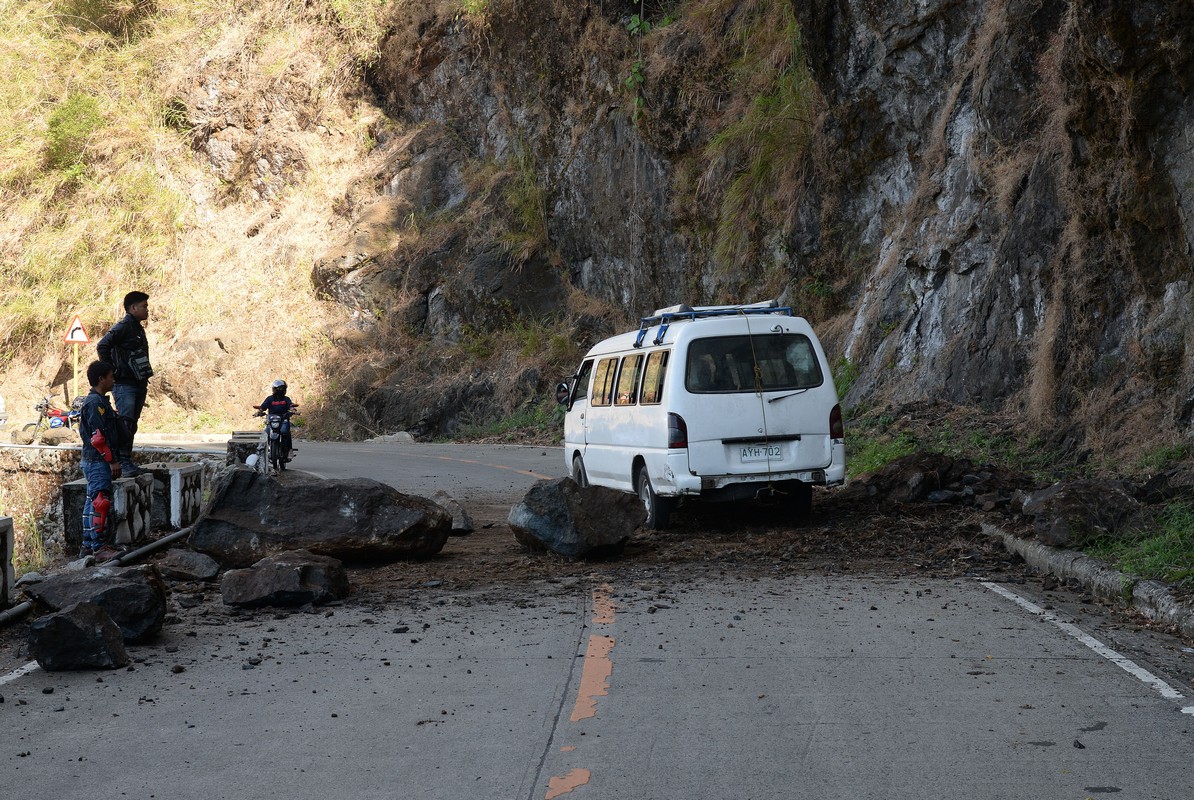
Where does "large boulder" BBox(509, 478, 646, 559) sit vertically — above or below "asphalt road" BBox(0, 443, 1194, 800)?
above

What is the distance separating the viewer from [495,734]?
5.43m

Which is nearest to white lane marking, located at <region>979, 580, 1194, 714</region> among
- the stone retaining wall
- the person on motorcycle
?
the stone retaining wall

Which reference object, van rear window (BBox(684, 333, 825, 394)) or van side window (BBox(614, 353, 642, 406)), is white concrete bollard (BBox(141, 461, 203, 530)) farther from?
van rear window (BBox(684, 333, 825, 394))

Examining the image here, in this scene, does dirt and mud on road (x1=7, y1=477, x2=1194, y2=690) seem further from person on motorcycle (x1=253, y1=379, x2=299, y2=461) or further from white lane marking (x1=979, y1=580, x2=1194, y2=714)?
person on motorcycle (x1=253, y1=379, x2=299, y2=461)

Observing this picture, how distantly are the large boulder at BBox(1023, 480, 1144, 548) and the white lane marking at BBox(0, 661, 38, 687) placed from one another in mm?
7407

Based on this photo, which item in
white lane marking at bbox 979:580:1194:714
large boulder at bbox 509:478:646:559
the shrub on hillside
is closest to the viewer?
white lane marking at bbox 979:580:1194:714

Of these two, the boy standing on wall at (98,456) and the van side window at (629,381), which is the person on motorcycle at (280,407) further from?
the boy standing on wall at (98,456)

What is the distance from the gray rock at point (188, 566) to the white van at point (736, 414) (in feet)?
13.9

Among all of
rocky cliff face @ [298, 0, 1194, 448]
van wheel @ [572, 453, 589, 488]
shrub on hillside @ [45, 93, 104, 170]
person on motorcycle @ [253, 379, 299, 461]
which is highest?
shrub on hillside @ [45, 93, 104, 170]

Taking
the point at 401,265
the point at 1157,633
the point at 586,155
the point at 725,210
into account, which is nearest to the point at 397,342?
the point at 401,265

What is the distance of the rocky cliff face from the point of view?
14.3 m

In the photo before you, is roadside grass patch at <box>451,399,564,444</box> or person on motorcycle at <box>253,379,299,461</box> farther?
roadside grass patch at <box>451,399,564,444</box>

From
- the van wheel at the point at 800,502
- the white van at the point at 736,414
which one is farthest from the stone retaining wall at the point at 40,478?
the van wheel at the point at 800,502

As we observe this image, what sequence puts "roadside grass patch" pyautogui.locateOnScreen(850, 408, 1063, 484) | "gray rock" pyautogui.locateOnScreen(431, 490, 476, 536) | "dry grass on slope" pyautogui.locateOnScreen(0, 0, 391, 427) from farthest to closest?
"dry grass on slope" pyautogui.locateOnScreen(0, 0, 391, 427) < "roadside grass patch" pyautogui.locateOnScreen(850, 408, 1063, 484) < "gray rock" pyautogui.locateOnScreen(431, 490, 476, 536)
